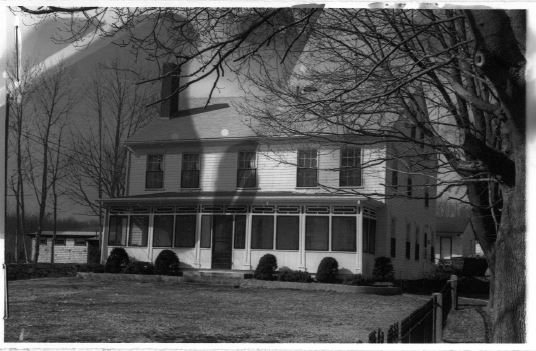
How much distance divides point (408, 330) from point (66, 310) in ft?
10.6

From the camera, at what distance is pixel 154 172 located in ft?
24.6

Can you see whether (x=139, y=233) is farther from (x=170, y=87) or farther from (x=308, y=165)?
(x=170, y=87)

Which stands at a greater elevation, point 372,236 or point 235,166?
point 235,166

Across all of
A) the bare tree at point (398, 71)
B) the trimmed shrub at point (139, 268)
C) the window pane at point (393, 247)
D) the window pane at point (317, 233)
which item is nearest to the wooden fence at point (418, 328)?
the bare tree at point (398, 71)

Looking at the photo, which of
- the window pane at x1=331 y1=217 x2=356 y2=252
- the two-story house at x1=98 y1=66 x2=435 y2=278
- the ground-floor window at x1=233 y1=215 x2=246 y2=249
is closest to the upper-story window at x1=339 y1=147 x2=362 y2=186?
the two-story house at x1=98 y1=66 x2=435 y2=278

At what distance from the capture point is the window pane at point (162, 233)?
22.8 ft

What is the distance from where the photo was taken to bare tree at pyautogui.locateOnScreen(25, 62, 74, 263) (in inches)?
209

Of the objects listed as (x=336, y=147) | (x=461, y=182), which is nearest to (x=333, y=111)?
(x=336, y=147)

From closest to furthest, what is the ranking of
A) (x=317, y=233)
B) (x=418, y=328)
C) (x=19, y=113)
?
1. (x=19, y=113)
2. (x=418, y=328)
3. (x=317, y=233)

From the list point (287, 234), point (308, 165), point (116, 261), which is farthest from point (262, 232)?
point (116, 261)

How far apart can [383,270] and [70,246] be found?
5.02 meters

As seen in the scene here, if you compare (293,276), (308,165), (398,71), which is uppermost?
(398,71)

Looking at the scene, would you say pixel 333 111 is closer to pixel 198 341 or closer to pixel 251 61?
pixel 251 61

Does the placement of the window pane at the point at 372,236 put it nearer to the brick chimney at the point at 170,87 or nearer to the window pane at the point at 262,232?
the window pane at the point at 262,232
